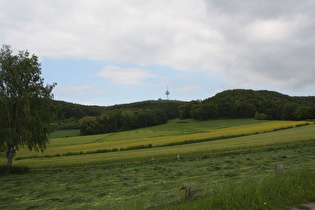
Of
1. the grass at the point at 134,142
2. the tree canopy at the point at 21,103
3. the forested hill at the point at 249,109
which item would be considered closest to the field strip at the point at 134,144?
the grass at the point at 134,142

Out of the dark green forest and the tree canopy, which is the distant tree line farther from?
the tree canopy

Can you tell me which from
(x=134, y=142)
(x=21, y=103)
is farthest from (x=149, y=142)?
(x=21, y=103)

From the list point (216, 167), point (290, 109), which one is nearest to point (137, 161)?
point (216, 167)

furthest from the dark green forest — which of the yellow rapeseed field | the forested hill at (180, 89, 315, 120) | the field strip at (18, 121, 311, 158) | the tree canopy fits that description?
the tree canopy

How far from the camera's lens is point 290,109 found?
92.8 meters

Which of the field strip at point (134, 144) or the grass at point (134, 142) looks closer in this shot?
the field strip at point (134, 144)

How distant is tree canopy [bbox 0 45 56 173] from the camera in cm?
2105

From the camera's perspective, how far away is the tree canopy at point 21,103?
2105cm

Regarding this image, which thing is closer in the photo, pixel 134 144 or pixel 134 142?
pixel 134 144

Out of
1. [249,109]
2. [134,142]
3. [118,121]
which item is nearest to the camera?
[134,142]

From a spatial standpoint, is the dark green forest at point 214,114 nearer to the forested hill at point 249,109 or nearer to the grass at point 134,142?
the forested hill at point 249,109

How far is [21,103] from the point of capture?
21.6 m

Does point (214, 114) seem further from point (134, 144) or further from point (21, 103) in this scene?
point (21, 103)

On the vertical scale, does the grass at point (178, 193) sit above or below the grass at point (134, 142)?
above
